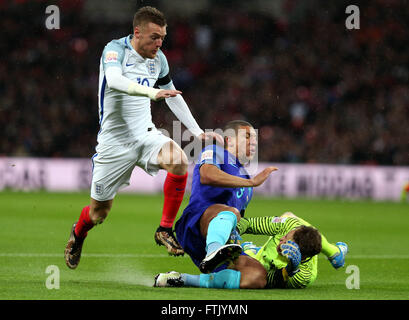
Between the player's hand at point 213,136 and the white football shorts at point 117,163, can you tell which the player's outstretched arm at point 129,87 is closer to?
the player's hand at point 213,136

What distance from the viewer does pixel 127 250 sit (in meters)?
9.27

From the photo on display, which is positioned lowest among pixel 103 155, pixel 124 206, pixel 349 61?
pixel 124 206

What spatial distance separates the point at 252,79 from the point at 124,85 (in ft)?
56.1

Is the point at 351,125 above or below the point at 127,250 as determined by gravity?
above

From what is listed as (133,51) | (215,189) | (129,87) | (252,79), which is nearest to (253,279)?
(215,189)

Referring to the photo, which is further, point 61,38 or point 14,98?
point 61,38

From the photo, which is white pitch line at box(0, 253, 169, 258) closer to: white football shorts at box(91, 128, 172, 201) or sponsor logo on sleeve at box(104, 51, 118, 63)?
white football shorts at box(91, 128, 172, 201)

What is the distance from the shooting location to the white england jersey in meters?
7.09

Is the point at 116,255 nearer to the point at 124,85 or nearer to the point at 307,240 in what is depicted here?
the point at 124,85

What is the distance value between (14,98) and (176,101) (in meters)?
15.4
